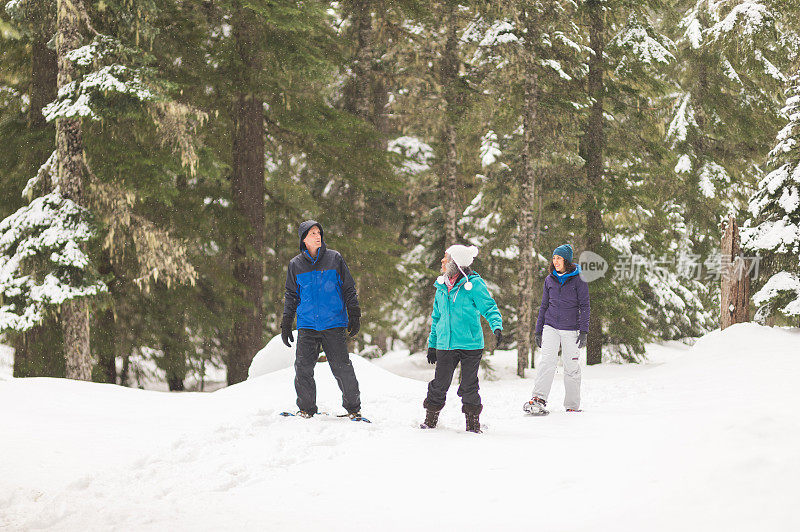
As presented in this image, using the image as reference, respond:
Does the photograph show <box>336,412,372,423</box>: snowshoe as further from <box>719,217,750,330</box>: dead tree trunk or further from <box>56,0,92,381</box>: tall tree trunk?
<box>719,217,750,330</box>: dead tree trunk

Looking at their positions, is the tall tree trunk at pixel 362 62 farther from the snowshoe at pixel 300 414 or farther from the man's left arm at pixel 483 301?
the man's left arm at pixel 483 301

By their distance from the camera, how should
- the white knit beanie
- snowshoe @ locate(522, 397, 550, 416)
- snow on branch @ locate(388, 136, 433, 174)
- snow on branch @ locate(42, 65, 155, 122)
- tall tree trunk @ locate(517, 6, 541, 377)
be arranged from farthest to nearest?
snow on branch @ locate(388, 136, 433, 174)
tall tree trunk @ locate(517, 6, 541, 377)
snow on branch @ locate(42, 65, 155, 122)
snowshoe @ locate(522, 397, 550, 416)
the white knit beanie

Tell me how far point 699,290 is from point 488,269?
9.23m

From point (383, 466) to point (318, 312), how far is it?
2.32m

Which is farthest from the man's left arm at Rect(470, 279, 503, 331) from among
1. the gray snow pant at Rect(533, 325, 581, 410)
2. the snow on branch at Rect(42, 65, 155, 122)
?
the snow on branch at Rect(42, 65, 155, 122)

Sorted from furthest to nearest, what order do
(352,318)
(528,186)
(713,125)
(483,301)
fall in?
(713,125), (528,186), (352,318), (483,301)

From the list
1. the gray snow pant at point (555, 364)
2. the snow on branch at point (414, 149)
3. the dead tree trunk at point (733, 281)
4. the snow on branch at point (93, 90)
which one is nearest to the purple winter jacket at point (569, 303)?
the gray snow pant at point (555, 364)

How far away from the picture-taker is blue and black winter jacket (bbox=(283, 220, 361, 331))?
702 centimetres

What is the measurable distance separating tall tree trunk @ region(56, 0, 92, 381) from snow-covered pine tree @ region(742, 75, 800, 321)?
11.7 metres

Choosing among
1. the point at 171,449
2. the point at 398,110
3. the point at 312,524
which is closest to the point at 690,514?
the point at 312,524

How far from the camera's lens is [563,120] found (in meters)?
17.2

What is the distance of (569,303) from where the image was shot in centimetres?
836

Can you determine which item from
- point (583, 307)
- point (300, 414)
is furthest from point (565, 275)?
point (300, 414)

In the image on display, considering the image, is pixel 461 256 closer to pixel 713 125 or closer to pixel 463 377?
pixel 463 377
